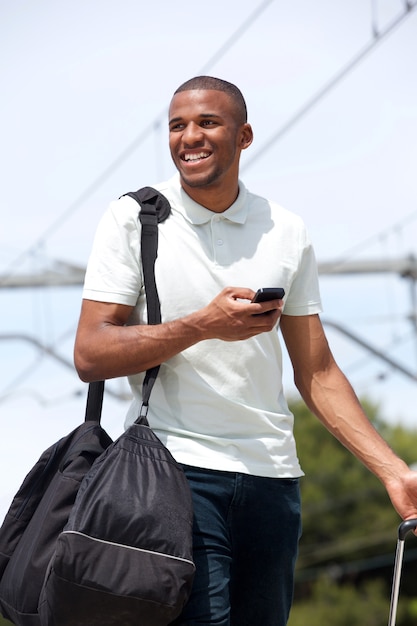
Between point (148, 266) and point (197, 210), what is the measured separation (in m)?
0.21

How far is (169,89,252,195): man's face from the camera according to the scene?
94.2 inches

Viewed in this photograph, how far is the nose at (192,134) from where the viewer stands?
93.5 inches

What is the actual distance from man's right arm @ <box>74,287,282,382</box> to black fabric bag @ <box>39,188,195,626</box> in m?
0.20

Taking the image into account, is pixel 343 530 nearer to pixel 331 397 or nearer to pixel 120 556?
pixel 331 397

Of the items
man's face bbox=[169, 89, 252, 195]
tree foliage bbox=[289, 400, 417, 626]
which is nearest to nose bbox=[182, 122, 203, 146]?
man's face bbox=[169, 89, 252, 195]

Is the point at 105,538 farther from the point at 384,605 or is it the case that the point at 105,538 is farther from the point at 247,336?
the point at 384,605

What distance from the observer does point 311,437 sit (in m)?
35.7

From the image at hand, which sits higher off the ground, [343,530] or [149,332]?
[149,332]

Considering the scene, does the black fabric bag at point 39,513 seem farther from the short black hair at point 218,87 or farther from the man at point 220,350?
the short black hair at point 218,87

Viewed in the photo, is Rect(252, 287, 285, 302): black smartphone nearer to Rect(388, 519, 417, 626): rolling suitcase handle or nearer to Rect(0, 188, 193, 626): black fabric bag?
Rect(0, 188, 193, 626): black fabric bag

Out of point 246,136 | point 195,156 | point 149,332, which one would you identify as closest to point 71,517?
point 149,332

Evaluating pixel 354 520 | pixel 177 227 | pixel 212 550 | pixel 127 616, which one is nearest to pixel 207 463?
pixel 212 550

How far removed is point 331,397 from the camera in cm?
258

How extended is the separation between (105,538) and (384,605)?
Answer: 105ft
